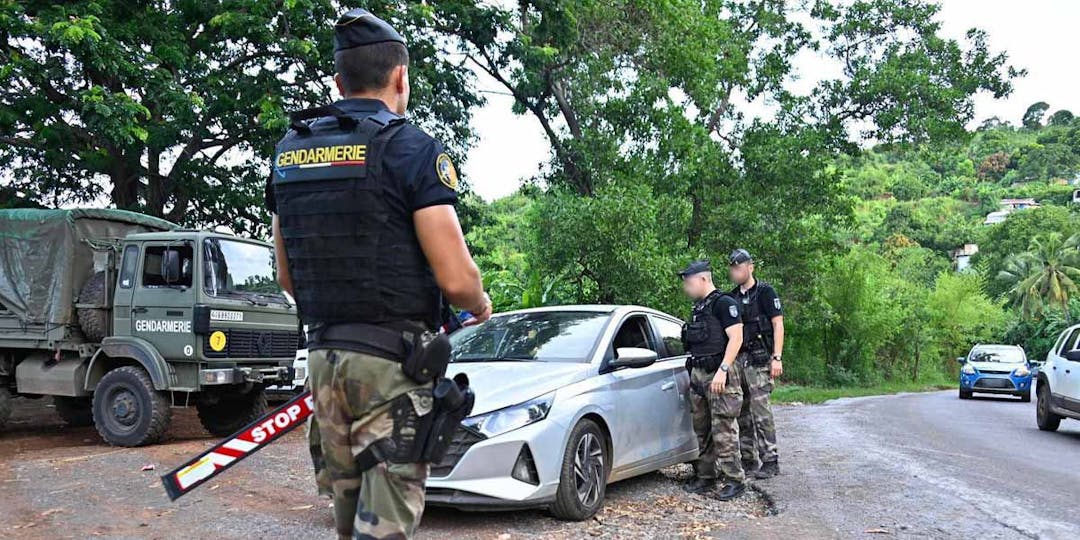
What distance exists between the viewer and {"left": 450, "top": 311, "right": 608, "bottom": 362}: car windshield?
659 cm

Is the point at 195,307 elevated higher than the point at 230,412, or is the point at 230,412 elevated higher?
the point at 195,307

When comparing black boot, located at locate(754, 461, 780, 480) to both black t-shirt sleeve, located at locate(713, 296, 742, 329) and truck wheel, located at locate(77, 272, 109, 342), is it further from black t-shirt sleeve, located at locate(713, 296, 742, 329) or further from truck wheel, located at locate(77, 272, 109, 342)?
truck wheel, located at locate(77, 272, 109, 342)

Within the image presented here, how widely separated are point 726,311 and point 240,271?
19.6 ft

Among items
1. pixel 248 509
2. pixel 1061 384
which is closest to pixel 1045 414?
pixel 1061 384

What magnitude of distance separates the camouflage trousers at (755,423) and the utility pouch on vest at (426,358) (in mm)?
5906

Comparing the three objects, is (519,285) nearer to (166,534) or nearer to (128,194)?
(128,194)

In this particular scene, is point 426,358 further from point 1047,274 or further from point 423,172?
point 1047,274

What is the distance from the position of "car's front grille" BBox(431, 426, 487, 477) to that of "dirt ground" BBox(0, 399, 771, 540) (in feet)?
1.33

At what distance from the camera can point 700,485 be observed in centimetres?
726

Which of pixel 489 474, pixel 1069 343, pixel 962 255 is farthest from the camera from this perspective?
pixel 962 255

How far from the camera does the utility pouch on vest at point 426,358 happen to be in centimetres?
245

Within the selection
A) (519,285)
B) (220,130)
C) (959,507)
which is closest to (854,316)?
(519,285)

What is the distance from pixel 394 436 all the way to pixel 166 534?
13.2 feet

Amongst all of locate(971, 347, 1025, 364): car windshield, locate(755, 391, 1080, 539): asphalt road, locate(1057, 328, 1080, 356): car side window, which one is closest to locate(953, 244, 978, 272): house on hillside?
locate(971, 347, 1025, 364): car windshield
